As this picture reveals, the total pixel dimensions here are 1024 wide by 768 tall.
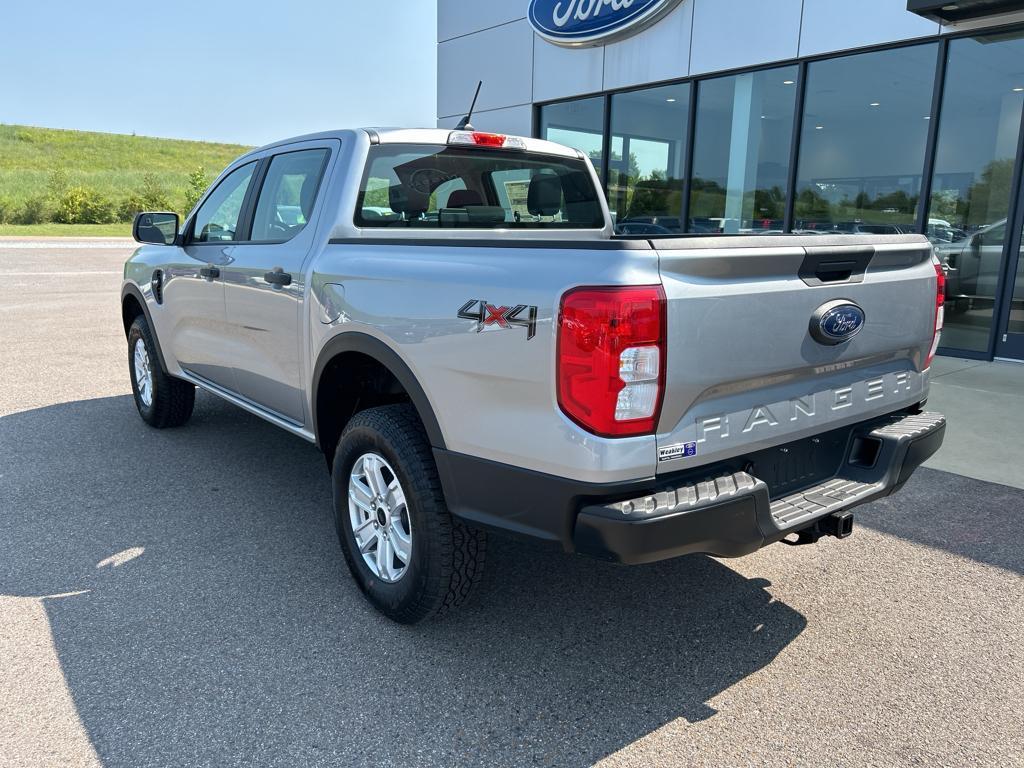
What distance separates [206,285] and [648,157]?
Answer: 810 cm

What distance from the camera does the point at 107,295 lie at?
1372 cm

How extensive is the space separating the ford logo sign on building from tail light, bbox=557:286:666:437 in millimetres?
9192

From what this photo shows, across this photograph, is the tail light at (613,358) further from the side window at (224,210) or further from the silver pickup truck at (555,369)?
the side window at (224,210)

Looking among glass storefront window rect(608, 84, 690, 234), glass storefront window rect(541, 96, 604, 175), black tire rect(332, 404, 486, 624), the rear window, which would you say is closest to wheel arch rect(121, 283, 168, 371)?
the rear window

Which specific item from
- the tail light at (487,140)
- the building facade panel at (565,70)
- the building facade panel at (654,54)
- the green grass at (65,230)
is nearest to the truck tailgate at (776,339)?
the tail light at (487,140)

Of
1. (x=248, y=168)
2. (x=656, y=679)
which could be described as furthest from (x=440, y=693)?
(x=248, y=168)

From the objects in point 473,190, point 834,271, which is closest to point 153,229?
point 473,190

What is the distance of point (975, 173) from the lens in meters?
8.23

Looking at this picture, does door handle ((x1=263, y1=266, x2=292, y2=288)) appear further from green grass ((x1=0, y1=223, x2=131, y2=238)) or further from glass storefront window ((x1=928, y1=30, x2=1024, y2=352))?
green grass ((x1=0, y1=223, x2=131, y2=238))

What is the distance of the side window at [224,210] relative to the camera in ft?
14.6

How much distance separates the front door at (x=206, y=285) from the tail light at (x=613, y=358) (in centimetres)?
265

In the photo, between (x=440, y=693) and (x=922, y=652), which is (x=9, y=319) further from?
(x=922, y=652)

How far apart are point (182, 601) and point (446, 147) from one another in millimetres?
2354

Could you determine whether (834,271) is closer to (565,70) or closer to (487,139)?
(487,139)
